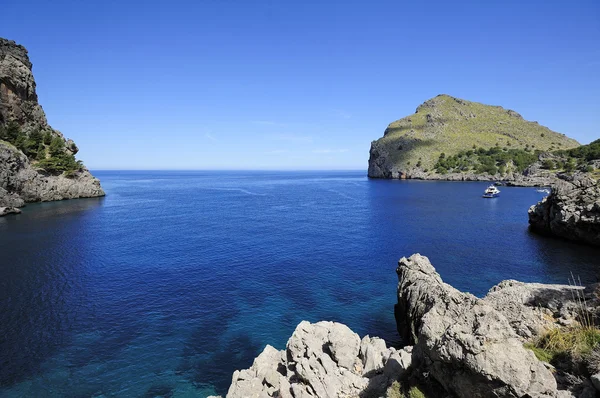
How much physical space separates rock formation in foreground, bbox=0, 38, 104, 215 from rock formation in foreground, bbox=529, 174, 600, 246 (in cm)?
14379

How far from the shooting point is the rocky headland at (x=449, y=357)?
11.5 metres

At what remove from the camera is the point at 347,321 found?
118 feet

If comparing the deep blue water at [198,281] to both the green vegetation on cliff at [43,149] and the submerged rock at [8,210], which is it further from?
the green vegetation on cliff at [43,149]

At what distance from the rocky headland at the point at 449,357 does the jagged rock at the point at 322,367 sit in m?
0.06

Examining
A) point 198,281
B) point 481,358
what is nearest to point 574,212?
point 198,281

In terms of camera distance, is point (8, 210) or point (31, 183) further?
point (31, 183)

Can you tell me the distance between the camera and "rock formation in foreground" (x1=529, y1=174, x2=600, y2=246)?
62062 mm

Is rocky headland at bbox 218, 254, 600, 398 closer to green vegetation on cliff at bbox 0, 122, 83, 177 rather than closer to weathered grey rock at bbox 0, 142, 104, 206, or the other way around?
weathered grey rock at bbox 0, 142, 104, 206

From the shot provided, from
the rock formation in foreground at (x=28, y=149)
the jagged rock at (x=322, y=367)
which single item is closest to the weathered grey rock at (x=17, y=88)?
the rock formation in foreground at (x=28, y=149)

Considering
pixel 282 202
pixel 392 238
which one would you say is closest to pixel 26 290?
pixel 392 238

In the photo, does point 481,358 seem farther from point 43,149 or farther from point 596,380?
point 43,149

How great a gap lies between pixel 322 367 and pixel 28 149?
14321 centimetres

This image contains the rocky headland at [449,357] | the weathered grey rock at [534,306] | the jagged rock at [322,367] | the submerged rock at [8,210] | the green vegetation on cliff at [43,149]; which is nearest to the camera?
the rocky headland at [449,357]

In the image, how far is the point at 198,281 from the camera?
159 feet
